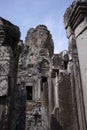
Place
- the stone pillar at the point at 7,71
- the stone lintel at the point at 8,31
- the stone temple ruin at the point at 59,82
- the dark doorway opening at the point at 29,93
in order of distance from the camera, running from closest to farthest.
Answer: the stone temple ruin at the point at 59,82
the stone pillar at the point at 7,71
the stone lintel at the point at 8,31
the dark doorway opening at the point at 29,93

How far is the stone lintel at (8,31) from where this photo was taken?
4426 millimetres

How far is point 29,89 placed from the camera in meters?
21.6

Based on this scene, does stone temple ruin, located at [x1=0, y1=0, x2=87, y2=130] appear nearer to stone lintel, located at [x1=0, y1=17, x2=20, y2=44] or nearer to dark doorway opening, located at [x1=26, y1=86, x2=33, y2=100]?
stone lintel, located at [x1=0, y1=17, x2=20, y2=44]

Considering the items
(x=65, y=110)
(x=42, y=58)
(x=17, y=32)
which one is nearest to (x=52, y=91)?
(x=65, y=110)

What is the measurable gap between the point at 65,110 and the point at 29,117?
10677mm

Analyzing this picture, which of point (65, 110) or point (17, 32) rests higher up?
point (17, 32)

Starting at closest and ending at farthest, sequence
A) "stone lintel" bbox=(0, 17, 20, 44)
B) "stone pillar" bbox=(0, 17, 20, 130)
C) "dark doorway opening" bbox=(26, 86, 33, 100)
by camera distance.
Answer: "stone pillar" bbox=(0, 17, 20, 130)
"stone lintel" bbox=(0, 17, 20, 44)
"dark doorway opening" bbox=(26, 86, 33, 100)

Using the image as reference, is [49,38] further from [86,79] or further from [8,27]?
[86,79]

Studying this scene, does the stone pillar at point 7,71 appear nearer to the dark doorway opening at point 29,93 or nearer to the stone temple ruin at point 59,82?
the stone temple ruin at point 59,82

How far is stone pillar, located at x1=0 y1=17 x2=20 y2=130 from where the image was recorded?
382 centimetres

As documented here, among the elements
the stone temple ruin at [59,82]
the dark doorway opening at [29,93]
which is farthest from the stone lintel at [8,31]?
the dark doorway opening at [29,93]

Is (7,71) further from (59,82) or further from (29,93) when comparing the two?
(29,93)

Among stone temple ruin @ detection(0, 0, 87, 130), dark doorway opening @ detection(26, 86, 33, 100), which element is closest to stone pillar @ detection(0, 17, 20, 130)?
stone temple ruin @ detection(0, 0, 87, 130)

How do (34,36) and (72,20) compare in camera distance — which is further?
(34,36)
